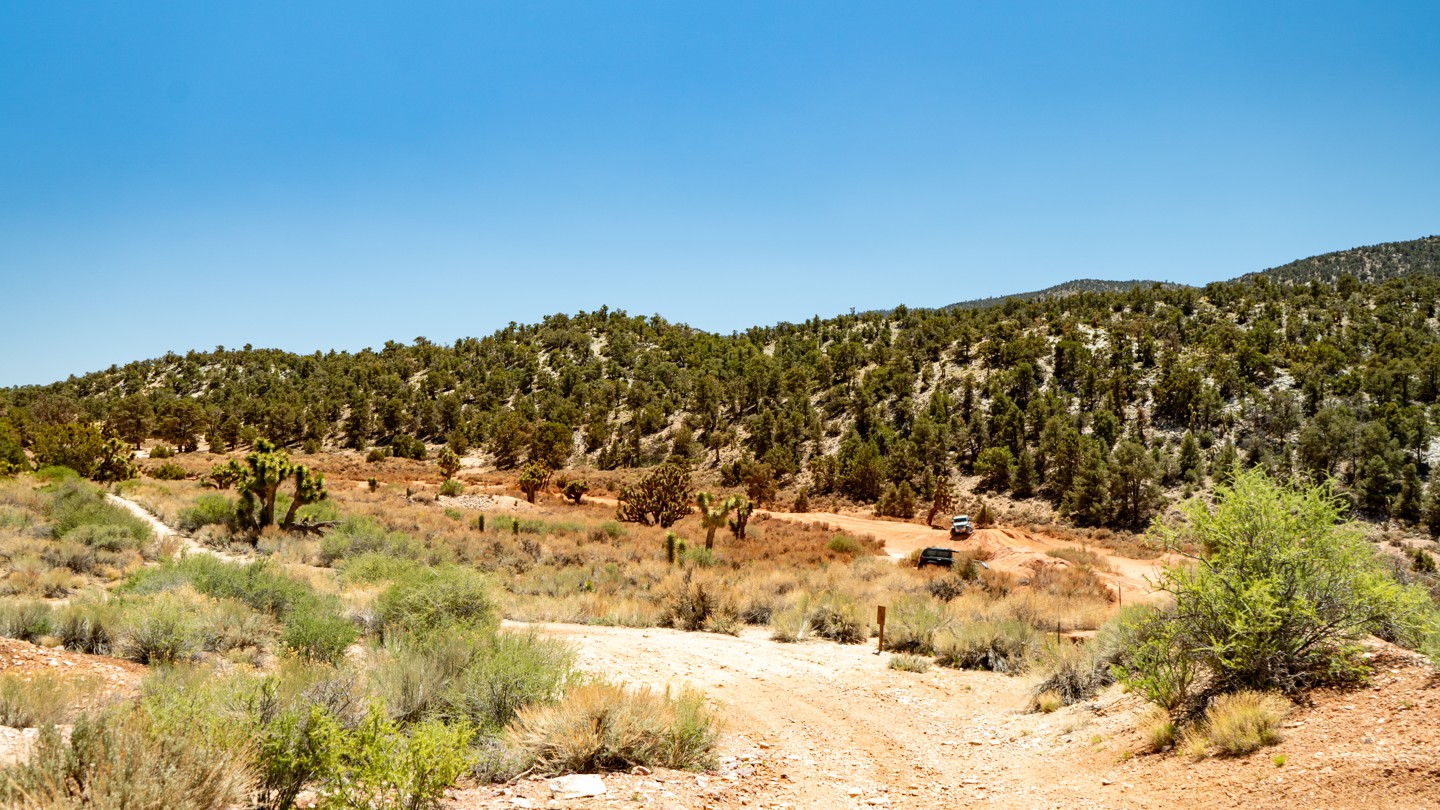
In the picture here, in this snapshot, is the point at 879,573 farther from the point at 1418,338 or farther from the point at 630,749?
the point at 1418,338

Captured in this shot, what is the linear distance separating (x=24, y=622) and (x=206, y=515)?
16.3 metres

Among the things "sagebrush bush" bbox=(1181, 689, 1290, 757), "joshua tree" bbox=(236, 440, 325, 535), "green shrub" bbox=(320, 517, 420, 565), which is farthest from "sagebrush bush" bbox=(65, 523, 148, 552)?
"sagebrush bush" bbox=(1181, 689, 1290, 757)

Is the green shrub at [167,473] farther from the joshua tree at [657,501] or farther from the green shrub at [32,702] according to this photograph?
the green shrub at [32,702]

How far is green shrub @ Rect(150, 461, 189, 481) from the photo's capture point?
144 ft

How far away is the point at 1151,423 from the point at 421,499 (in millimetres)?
47289

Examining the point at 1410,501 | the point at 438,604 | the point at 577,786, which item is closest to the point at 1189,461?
the point at 1410,501

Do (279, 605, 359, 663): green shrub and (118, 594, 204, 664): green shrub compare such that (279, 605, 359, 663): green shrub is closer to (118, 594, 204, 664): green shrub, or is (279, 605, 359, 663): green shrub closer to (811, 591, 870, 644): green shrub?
(118, 594, 204, 664): green shrub

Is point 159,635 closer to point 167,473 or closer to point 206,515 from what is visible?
point 206,515

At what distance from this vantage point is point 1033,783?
774 cm

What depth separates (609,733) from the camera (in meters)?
7.06

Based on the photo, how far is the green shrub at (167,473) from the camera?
43919 mm

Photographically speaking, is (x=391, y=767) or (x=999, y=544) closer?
(x=391, y=767)

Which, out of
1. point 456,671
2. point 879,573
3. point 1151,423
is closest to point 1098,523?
point 1151,423

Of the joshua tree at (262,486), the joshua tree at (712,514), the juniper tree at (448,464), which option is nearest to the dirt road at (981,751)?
the joshua tree at (712,514)
